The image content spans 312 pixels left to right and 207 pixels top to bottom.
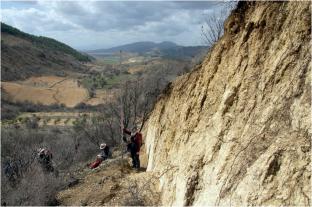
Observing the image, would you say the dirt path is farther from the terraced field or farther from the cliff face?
the terraced field

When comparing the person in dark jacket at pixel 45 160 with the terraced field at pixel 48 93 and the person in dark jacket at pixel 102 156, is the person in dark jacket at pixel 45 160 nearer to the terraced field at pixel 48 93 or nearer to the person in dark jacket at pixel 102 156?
the person in dark jacket at pixel 102 156

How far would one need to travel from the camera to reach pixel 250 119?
8.40 meters

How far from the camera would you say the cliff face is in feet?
23.0

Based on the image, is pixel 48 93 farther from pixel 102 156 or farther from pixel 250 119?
pixel 250 119

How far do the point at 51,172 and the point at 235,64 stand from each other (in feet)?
29.6

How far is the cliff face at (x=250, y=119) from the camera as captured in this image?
700cm

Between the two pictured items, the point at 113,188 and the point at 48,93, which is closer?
the point at 113,188

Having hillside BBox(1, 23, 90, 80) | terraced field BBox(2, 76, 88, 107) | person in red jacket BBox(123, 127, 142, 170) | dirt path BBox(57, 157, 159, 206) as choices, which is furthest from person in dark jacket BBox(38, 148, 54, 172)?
hillside BBox(1, 23, 90, 80)

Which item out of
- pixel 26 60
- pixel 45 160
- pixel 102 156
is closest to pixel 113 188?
pixel 45 160

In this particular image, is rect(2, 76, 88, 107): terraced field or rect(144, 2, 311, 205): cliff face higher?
rect(144, 2, 311, 205): cliff face

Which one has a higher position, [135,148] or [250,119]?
[250,119]

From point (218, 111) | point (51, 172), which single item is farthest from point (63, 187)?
point (218, 111)

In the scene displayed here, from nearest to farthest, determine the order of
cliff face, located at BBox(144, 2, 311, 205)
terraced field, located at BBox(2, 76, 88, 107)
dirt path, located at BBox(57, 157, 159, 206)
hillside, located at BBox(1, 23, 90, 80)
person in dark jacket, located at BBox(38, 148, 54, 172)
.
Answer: cliff face, located at BBox(144, 2, 311, 205) → dirt path, located at BBox(57, 157, 159, 206) → person in dark jacket, located at BBox(38, 148, 54, 172) → terraced field, located at BBox(2, 76, 88, 107) → hillside, located at BBox(1, 23, 90, 80)

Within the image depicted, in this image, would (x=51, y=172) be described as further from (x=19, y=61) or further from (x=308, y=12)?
(x=19, y=61)
